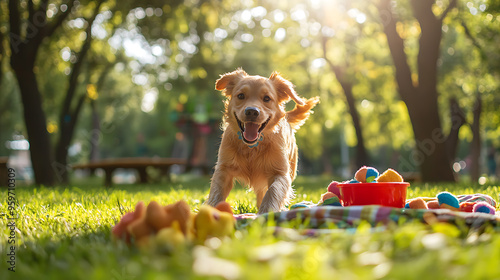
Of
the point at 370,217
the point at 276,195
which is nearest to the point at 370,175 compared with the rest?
the point at 276,195

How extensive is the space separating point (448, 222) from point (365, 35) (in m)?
17.4

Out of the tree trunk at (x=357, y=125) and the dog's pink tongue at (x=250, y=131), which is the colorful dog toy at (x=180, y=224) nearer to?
the dog's pink tongue at (x=250, y=131)

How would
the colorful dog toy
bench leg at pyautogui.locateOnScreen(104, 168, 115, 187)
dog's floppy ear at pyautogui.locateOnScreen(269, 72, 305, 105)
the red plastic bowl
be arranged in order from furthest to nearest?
bench leg at pyautogui.locateOnScreen(104, 168, 115, 187) < dog's floppy ear at pyautogui.locateOnScreen(269, 72, 305, 105) < the red plastic bowl < the colorful dog toy

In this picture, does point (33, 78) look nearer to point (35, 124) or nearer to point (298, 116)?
point (35, 124)

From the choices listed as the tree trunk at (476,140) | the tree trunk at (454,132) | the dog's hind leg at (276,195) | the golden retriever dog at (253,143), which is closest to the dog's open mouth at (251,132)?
the golden retriever dog at (253,143)

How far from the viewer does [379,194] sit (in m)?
3.46

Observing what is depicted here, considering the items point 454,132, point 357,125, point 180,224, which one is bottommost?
point 454,132

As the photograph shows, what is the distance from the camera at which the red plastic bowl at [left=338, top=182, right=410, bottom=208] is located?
136 inches

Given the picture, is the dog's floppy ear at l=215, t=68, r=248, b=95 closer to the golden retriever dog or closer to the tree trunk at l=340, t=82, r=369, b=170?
the golden retriever dog

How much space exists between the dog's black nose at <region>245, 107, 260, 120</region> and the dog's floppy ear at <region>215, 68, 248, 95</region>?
0.71 m

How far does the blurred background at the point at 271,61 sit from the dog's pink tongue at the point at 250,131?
7693 millimetres

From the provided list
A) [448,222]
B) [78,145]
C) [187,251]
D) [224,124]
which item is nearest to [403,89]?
[224,124]

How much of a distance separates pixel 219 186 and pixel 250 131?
58cm

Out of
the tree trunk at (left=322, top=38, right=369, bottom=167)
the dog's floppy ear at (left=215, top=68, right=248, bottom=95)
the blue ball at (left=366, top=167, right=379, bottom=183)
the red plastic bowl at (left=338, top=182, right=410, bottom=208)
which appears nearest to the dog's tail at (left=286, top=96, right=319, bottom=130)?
the dog's floppy ear at (left=215, top=68, right=248, bottom=95)
